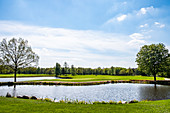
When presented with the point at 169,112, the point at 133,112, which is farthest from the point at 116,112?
the point at 169,112

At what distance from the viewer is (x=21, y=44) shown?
47.0 metres

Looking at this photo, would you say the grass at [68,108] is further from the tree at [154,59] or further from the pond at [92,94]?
the tree at [154,59]

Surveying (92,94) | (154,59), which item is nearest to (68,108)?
(92,94)

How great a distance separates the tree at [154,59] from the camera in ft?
178

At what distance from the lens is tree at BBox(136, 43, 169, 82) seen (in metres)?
54.2

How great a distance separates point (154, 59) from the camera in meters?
54.8

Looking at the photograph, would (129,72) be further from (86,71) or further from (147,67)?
(147,67)

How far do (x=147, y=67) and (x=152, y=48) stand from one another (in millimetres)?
7969

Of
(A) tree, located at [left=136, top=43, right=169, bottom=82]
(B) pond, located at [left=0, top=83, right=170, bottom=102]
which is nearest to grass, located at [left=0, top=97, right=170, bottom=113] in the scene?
(B) pond, located at [left=0, top=83, right=170, bottom=102]

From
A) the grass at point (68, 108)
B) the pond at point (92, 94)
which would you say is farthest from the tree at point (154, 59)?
the grass at point (68, 108)

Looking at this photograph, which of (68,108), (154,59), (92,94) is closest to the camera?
(68,108)

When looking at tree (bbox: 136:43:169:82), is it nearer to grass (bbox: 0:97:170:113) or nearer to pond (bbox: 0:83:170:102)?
pond (bbox: 0:83:170:102)

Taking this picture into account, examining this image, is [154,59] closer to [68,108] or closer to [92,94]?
[92,94]

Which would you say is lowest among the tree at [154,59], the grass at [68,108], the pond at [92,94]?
the pond at [92,94]
